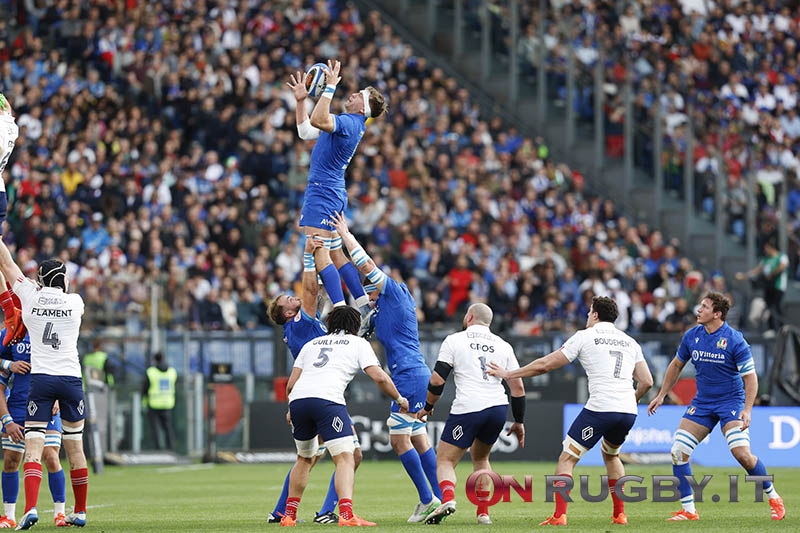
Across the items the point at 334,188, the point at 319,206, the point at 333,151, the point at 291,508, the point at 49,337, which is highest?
the point at 333,151

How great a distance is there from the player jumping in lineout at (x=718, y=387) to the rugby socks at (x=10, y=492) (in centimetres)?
639

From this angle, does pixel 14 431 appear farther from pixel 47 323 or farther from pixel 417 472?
pixel 417 472

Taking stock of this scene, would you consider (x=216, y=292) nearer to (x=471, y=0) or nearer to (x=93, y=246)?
(x=93, y=246)

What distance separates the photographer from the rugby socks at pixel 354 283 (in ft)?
46.2

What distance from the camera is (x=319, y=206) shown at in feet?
46.2

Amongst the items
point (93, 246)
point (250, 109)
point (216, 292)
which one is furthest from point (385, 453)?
point (250, 109)

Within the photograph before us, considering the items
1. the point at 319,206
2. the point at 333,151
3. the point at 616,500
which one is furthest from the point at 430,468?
the point at 333,151

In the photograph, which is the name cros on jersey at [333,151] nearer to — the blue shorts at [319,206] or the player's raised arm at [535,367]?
the blue shorts at [319,206]

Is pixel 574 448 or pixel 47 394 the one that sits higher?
pixel 47 394

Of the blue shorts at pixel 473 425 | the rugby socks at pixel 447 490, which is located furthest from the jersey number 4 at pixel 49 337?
the rugby socks at pixel 447 490

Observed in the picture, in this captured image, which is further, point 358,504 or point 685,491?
point 358,504

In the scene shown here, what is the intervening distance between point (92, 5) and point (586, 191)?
41.2ft

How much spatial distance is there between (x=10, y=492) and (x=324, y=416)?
10.7ft

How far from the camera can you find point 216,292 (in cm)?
2598
